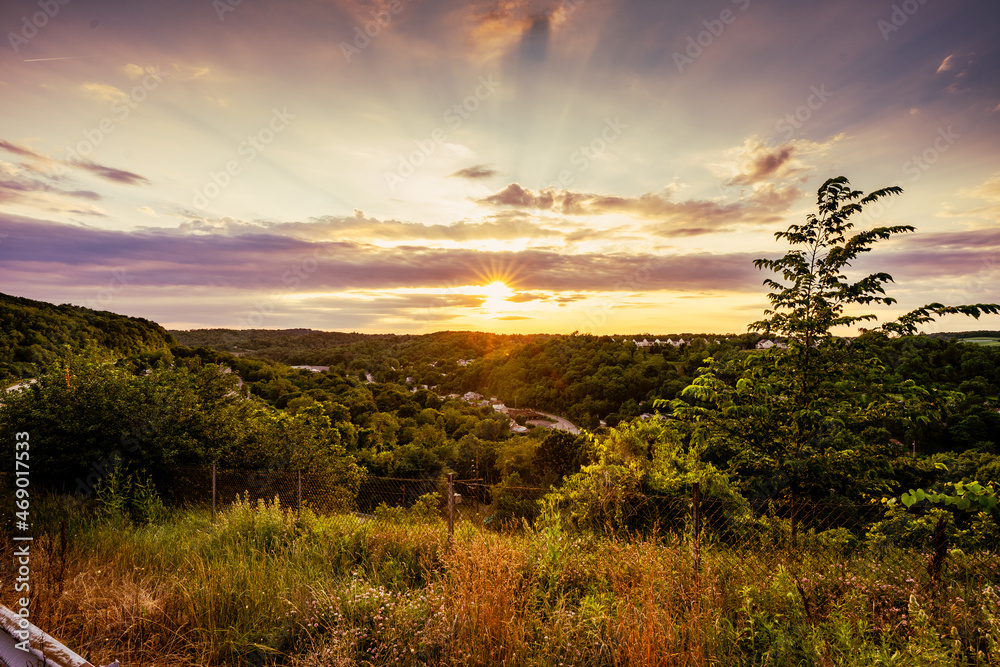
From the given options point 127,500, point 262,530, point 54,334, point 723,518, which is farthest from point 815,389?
point 54,334

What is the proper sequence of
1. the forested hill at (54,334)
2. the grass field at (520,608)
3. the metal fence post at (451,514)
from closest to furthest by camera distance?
1. the grass field at (520,608)
2. the metal fence post at (451,514)
3. the forested hill at (54,334)

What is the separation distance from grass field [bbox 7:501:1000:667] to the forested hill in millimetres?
7908

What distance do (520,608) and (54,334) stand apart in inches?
889

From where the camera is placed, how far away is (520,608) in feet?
11.6

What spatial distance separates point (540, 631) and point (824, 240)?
6.16 m

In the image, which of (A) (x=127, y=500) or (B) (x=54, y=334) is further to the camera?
(B) (x=54, y=334)

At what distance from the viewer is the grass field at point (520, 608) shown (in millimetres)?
2916

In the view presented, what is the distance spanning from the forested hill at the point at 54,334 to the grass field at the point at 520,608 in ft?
25.9

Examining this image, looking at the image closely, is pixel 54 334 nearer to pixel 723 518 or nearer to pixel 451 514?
pixel 451 514

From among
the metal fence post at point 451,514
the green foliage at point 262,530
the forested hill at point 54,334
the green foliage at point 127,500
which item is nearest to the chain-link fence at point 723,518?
the metal fence post at point 451,514

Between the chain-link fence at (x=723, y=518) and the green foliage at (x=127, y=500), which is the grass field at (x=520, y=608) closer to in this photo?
the chain-link fence at (x=723, y=518)

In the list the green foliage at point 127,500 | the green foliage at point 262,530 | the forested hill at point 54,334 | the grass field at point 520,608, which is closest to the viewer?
the grass field at point 520,608

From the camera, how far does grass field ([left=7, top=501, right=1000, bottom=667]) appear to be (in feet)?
9.57

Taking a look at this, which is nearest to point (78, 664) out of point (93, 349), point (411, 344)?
point (93, 349)
